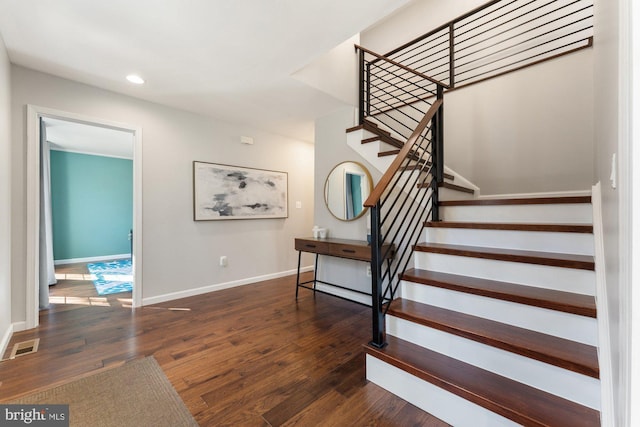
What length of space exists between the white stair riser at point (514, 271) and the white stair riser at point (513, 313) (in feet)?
0.86

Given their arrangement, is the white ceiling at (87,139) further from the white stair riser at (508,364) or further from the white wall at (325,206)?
the white stair riser at (508,364)

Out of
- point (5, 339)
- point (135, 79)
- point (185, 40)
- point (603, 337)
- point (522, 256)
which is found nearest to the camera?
point (603, 337)

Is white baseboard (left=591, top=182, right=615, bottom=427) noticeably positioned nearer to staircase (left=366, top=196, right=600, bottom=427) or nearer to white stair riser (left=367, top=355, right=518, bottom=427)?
staircase (left=366, top=196, right=600, bottom=427)

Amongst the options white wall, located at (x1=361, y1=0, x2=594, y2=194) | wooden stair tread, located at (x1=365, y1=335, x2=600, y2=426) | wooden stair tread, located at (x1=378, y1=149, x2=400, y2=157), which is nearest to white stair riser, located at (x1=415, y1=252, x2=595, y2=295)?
wooden stair tread, located at (x1=365, y1=335, x2=600, y2=426)

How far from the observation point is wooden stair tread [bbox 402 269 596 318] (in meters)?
1.35

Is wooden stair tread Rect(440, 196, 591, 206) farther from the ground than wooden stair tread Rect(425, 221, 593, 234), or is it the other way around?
wooden stair tread Rect(440, 196, 591, 206)

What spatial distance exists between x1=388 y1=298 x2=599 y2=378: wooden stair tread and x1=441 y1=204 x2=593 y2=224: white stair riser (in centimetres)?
100

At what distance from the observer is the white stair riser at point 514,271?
4.93 feet

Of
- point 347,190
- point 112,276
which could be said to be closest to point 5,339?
point 112,276

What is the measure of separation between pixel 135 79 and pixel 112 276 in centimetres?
357

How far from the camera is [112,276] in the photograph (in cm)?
Result: 459

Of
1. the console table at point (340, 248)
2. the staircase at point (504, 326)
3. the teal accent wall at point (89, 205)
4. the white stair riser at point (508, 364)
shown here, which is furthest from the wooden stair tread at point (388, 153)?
the teal accent wall at point (89, 205)

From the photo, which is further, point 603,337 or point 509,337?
point 509,337

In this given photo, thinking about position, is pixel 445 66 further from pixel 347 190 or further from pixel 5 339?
pixel 5 339
